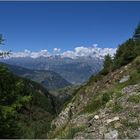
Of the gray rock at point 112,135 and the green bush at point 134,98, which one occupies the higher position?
the green bush at point 134,98

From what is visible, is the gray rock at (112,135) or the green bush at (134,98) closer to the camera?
the gray rock at (112,135)

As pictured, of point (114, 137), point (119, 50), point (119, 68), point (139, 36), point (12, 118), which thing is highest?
point (139, 36)

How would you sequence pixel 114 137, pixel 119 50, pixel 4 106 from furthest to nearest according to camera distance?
pixel 119 50
pixel 4 106
pixel 114 137

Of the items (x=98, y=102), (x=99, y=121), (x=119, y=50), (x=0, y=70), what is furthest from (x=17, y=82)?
(x=119, y=50)

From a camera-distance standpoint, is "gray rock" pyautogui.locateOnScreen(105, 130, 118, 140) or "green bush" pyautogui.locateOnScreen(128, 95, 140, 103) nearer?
"gray rock" pyautogui.locateOnScreen(105, 130, 118, 140)

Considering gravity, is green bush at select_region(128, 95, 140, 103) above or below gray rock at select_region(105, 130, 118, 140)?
above

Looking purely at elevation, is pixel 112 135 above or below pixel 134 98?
below

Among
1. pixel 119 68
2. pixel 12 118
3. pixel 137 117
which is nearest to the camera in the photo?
pixel 137 117

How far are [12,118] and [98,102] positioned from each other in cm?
564

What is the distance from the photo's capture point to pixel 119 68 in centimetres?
5275

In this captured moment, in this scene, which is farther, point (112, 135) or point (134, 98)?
point (134, 98)

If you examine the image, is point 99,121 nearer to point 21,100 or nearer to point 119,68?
point 21,100

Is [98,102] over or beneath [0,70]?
beneath

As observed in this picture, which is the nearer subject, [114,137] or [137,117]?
[114,137]
